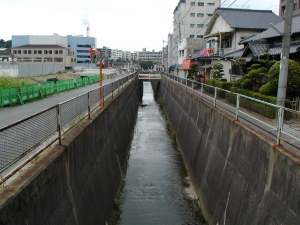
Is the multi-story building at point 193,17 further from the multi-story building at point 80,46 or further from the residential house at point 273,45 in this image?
the multi-story building at point 80,46

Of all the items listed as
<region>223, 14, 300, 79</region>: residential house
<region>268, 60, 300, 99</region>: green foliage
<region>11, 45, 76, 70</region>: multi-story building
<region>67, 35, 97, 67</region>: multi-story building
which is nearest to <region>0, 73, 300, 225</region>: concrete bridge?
<region>268, 60, 300, 99</region>: green foliage

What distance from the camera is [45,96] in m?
20.4

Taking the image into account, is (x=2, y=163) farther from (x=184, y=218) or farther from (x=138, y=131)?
(x=138, y=131)

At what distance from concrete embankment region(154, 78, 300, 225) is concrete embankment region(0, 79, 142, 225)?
3559 millimetres

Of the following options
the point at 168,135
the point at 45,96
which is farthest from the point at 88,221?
the point at 168,135

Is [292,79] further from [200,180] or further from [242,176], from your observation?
[242,176]

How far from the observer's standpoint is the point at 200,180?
38.5 ft

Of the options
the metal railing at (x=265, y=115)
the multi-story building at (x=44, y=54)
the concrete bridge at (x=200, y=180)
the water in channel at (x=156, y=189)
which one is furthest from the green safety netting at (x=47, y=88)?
the multi-story building at (x=44, y=54)

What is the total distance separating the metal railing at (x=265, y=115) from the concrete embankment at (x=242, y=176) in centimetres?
34

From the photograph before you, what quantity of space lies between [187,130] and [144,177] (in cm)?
457

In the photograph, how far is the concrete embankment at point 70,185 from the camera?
441 cm

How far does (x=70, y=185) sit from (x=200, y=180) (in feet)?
21.4

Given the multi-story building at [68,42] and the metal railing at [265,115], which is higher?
the multi-story building at [68,42]

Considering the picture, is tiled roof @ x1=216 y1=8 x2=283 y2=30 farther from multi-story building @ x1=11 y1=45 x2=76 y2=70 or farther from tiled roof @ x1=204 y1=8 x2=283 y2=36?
multi-story building @ x1=11 y1=45 x2=76 y2=70
